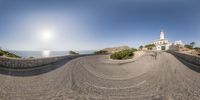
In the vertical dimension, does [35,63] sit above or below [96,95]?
above

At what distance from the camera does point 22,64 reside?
59.3 feet

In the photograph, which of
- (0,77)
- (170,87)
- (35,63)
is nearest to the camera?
(170,87)

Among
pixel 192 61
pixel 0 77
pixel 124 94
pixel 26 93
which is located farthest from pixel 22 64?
pixel 192 61

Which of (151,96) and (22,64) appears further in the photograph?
(22,64)

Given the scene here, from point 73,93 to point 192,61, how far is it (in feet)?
66.9

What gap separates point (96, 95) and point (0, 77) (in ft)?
26.8

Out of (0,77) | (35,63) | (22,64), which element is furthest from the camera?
(35,63)

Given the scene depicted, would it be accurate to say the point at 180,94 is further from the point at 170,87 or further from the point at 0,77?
the point at 0,77

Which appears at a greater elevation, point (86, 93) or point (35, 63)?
point (35, 63)

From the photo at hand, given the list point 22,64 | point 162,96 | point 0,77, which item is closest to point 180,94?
point 162,96

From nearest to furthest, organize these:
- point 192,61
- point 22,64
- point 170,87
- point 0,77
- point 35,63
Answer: point 170,87
point 0,77
point 22,64
point 35,63
point 192,61

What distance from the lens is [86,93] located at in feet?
35.3

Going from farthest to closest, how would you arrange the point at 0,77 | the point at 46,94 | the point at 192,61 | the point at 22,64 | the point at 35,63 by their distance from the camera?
the point at 192,61
the point at 35,63
the point at 22,64
the point at 0,77
the point at 46,94

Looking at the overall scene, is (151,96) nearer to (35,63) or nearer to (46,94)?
(46,94)
